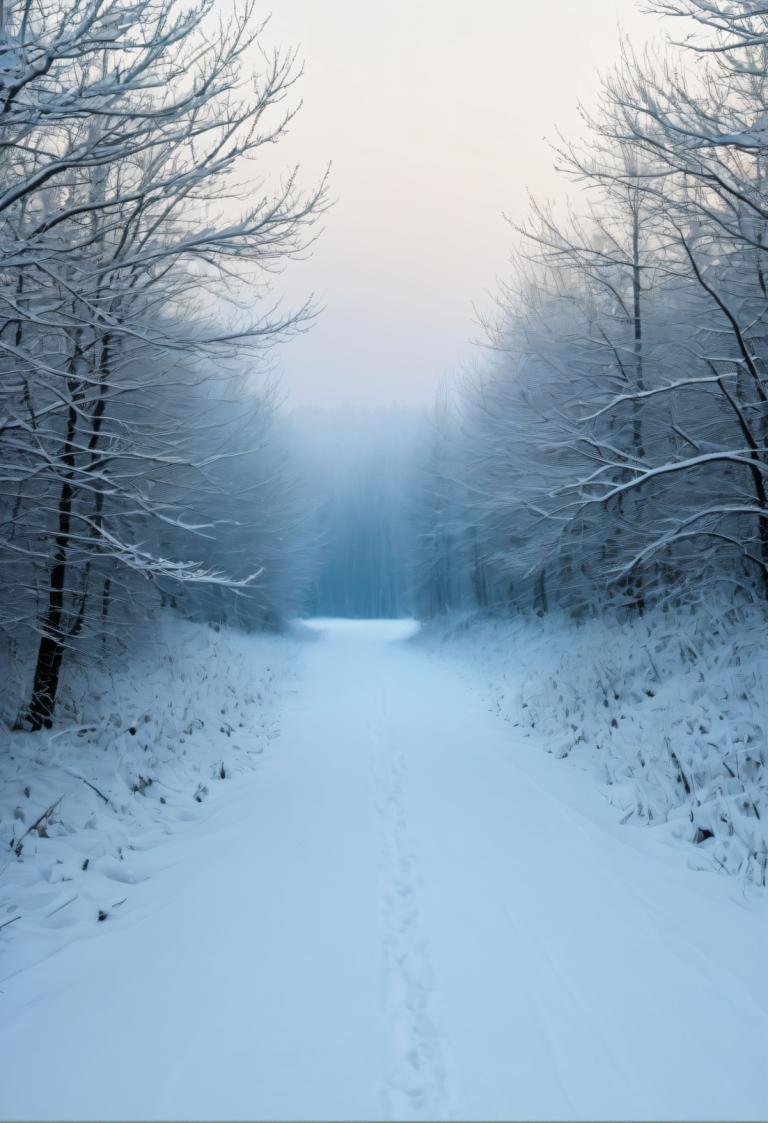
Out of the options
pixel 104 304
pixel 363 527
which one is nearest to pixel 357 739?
pixel 104 304

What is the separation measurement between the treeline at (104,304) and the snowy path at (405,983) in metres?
2.26

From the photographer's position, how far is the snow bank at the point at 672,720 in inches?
182

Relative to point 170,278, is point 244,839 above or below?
below

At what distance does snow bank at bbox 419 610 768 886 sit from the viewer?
4633 millimetres

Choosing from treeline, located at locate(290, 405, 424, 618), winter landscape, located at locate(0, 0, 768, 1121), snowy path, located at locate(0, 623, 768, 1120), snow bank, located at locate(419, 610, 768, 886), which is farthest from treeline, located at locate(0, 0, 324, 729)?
treeline, located at locate(290, 405, 424, 618)

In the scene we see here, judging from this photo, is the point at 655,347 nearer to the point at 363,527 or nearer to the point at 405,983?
the point at 405,983

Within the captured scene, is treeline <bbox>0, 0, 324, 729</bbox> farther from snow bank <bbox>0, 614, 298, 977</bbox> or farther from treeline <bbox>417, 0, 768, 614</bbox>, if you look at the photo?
treeline <bbox>417, 0, 768, 614</bbox>

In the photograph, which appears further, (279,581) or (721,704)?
(279,581)

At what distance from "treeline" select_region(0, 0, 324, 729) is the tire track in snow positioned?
2461 mm

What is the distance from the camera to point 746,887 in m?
3.87

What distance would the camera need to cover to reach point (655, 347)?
9.10m

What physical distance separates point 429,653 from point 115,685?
43.8 feet

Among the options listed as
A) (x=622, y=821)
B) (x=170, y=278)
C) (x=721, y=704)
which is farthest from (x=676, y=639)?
(x=170, y=278)

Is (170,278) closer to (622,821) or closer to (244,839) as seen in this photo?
(244,839)
